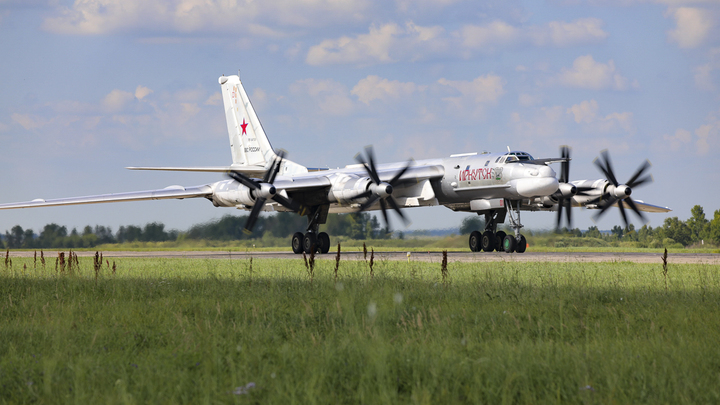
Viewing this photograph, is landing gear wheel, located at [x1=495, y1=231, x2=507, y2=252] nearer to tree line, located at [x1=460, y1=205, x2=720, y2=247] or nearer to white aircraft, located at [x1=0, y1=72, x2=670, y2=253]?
white aircraft, located at [x1=0, y1=72, x2=670, y2=253]

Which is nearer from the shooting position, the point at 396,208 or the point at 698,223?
the point at 396,208

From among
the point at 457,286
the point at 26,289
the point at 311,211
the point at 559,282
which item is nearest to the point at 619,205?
the point at 311,211

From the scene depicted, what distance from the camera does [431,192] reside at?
80.6 feet

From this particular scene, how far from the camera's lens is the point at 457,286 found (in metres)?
9.48

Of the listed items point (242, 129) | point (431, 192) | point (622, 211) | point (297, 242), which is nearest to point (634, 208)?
point (622, 211)

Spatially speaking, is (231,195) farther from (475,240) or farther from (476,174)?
(475,240)

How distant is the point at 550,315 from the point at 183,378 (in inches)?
170

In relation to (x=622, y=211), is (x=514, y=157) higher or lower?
higher

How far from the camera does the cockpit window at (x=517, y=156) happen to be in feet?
77.4

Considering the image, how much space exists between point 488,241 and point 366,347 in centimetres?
2154

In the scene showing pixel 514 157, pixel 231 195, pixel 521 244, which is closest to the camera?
pixel 231 195

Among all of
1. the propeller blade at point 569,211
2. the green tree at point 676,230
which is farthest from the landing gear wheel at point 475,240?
the green tree at point 676,230

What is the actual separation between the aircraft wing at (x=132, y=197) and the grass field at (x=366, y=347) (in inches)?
637

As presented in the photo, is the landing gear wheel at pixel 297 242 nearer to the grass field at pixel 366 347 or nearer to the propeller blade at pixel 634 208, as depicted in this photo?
the propeller blade at pixel 634 208
